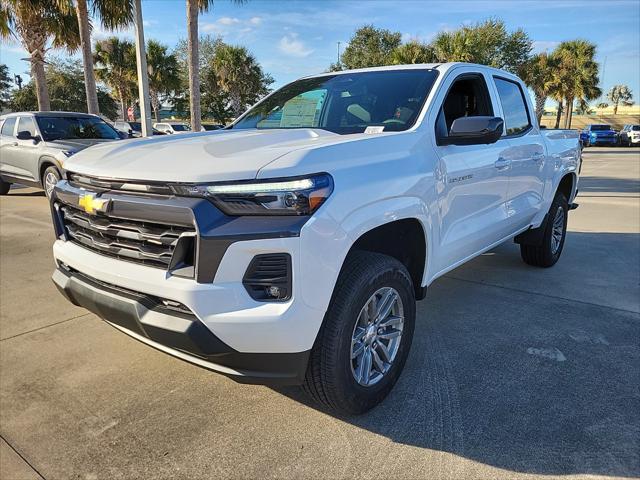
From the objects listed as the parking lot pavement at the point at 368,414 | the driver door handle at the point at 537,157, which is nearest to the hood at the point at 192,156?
the parking lot pavement at the point at 368,414

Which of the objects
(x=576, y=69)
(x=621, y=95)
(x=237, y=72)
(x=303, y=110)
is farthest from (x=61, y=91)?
(x=621, y=95)

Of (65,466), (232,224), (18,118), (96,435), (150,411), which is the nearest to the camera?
(232,224)

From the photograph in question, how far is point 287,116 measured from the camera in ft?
12.1

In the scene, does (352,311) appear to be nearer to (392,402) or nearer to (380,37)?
(392,402)

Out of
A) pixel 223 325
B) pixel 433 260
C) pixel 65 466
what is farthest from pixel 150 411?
pixel 433 260

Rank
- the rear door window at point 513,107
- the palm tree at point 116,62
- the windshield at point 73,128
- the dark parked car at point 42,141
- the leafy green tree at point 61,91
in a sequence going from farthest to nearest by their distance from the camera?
1. the leafy green tree at point 61,91
2. the palm tree at point 116,62
3. the windshield at point 73,128
4. the dark parked car at point 42,141
5. the rear door window at point 513,107

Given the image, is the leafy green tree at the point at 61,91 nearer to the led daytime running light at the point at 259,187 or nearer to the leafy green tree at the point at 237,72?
the leafy green tree at the point at 237,72

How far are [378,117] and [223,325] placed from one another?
1.80m

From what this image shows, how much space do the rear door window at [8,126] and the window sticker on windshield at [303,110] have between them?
28.3 ft

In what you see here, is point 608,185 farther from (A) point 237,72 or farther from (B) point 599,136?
(A) point 237,72

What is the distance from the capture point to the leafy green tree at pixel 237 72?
132 feet

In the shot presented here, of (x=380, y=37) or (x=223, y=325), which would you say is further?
(x=380, y=37)

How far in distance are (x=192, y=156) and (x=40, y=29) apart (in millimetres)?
17548

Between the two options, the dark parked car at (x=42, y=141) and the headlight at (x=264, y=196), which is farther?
the dark parked car at (x=42, y=141)
